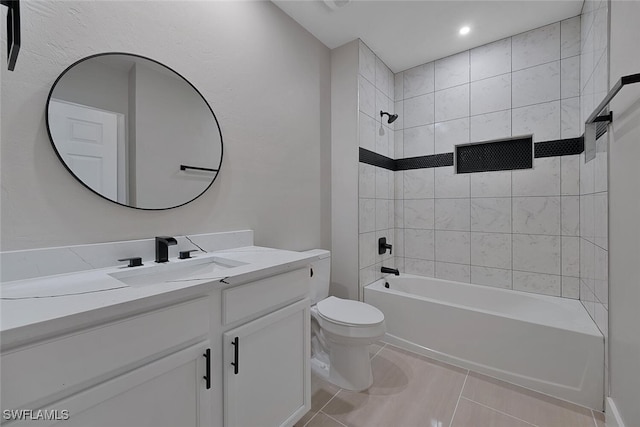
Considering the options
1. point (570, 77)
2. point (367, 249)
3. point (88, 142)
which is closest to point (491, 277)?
point (367, 249)

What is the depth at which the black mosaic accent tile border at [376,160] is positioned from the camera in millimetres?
2367

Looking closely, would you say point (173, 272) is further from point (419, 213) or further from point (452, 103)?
point (452, 103)

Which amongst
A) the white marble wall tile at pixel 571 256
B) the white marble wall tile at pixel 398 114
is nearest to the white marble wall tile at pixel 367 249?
the white marble wall tile at pixel 398 114

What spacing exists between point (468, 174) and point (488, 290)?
1.08 m

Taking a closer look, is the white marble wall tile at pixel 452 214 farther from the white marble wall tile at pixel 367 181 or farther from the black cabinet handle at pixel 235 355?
the black cabinet handle at pixel 235 355

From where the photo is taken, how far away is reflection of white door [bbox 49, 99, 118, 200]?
3.37ft

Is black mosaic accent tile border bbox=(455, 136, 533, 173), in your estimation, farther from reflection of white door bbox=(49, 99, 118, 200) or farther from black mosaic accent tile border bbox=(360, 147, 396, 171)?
reflection of white door bbox=(49, 99, 118, 200)

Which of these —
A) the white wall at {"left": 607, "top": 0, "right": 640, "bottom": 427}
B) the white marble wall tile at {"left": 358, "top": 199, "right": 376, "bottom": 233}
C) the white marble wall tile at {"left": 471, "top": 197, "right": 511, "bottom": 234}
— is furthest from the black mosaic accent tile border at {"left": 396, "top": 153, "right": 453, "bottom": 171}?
the white wall at {"left": 607, "top": 0, "right": 640, "bottom": 427}

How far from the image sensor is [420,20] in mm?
2053

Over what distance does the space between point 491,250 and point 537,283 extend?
41 centimetres

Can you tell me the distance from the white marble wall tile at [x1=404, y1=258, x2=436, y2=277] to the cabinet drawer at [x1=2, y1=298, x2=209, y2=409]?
2.40 m

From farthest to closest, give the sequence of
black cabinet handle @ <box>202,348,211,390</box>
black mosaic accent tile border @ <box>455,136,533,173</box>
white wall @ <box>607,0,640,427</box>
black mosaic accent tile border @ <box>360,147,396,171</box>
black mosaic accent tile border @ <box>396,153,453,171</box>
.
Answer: black mosaic accent tile border @ <box>396,153,453,171</box> → black mosaic accent tile border @ <box>360,147,396,171</box> → black mosaic accent tile border @ <box>455,136,533,173</box> → white wall @ <box>607,0,640,427</box> → black cabinet handle @ <box>202,348,211,390</box>

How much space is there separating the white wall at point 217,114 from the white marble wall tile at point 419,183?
3.16 ft

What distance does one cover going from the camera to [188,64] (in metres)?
1.42
